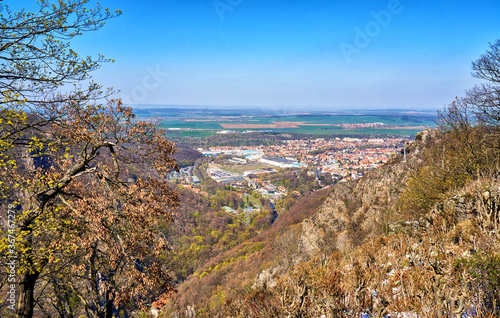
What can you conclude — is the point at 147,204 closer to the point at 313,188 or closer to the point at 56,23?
the point at 56,23

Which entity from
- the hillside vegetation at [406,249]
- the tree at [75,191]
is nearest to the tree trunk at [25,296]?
the tree at [75,191]

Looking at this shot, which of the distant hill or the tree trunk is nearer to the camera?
the distant hill

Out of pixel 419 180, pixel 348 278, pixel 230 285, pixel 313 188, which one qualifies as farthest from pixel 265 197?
pixel 348 278

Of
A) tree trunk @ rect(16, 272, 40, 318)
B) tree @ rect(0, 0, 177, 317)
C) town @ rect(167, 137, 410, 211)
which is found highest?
tree @ rect(0, 0, 177, 317)

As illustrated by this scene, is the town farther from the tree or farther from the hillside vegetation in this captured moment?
the tree

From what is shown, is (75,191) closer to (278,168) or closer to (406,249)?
(406,249)

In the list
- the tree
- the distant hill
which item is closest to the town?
the distant hill

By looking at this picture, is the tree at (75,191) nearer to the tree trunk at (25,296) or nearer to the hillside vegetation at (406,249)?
the tree trunk at (25,296)

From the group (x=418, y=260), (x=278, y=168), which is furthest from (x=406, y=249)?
(x=278, y=168)

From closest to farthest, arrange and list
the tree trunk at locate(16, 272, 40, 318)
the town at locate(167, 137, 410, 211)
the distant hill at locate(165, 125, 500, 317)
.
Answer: the distant hill at locate(165, 125, 500, 317), the tree trunk at locate(16, 272, 40, 318), the town at locate(167, 137, 410, 211)

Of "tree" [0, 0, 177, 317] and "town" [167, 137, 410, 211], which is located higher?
"tree" [0, 0, 177, 317]

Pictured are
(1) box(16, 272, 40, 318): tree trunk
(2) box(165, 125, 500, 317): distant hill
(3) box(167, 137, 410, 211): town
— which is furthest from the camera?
(3) box(167, 137, 410, 211): town
